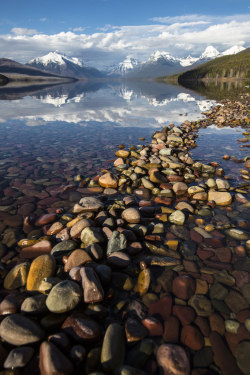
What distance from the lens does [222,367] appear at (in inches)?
138

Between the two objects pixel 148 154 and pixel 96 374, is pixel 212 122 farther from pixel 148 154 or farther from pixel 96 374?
pixel 96 374

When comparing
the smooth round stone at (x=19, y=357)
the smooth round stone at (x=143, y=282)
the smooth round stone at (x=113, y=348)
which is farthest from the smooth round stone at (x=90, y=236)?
the smooth round stone at (x=19, y=357)

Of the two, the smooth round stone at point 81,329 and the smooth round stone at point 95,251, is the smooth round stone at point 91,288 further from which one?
the smooth round stone at point 95,251

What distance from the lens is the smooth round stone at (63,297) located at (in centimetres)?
411

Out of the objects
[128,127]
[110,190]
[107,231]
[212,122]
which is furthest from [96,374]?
[212,122]

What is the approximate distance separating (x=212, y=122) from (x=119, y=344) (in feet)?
85.6

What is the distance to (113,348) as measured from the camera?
11.8 feet

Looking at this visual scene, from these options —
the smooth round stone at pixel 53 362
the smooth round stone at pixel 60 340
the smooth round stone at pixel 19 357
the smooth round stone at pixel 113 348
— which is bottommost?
the smooth round stone at pixel 113 348

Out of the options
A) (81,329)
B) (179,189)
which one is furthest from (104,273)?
(179,189)

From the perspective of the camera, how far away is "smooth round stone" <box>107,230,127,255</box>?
579 centimetres

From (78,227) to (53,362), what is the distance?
137 inches

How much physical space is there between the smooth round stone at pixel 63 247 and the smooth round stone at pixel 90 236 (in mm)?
300

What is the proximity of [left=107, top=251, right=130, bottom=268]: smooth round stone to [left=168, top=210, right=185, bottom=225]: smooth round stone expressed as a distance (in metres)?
2.49

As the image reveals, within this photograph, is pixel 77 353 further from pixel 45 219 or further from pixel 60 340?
pixel 45 219
